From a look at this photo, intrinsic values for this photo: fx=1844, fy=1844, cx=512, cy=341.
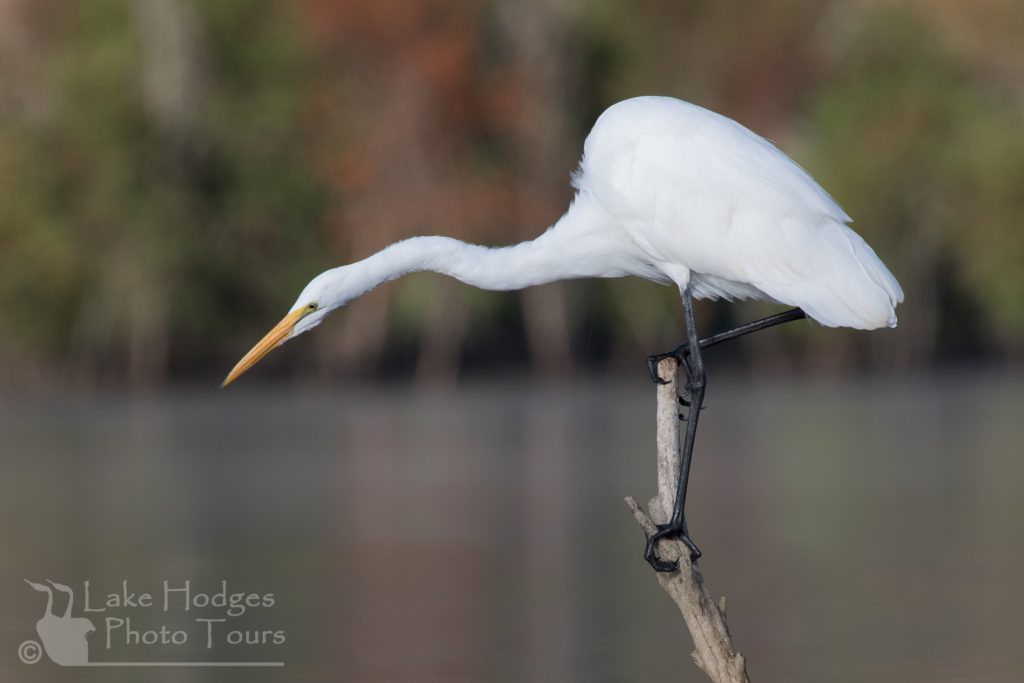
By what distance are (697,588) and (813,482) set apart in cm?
1186

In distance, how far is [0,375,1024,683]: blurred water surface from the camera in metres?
10.1

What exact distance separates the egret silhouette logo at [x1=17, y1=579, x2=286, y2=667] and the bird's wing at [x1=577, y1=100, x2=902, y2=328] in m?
3.46

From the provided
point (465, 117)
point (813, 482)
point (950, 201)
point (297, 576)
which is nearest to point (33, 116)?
point (465, 117)

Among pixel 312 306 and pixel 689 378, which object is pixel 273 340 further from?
pixel 689 378

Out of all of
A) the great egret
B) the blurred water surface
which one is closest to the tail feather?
the great egret

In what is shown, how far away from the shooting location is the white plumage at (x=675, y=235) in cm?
743

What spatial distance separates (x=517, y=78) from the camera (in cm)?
3569

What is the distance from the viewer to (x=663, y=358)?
285 inches

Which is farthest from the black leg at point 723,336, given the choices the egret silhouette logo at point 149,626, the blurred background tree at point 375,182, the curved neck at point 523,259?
the blurred background tree at point 375,182

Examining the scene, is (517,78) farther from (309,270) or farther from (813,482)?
(813,482)

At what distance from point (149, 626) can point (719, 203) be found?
197 inches

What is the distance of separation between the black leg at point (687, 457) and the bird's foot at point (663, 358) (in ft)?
0.05

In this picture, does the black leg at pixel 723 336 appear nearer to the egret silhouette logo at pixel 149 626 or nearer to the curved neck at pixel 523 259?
the curved neck at pixel 523 259

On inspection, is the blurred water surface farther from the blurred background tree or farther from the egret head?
the blurred background tree
